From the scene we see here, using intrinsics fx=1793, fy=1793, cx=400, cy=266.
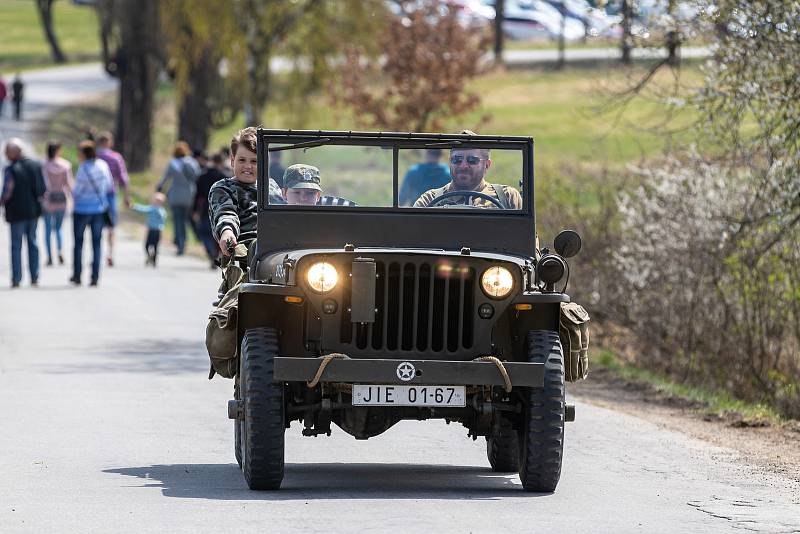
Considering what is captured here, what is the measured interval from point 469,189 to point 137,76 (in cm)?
3651

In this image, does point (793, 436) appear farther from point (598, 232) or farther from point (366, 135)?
point (598, 232)

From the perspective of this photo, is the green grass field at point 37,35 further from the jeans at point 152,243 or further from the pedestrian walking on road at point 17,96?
the jeans at point 152,243

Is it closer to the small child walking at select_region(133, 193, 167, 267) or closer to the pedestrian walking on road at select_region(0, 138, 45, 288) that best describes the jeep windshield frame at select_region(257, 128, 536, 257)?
the pedestrian walking on road at select_region(0, 138, 45, 288)

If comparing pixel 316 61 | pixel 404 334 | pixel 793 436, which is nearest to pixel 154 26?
pixel 316 61

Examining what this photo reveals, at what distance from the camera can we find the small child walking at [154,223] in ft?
88.2

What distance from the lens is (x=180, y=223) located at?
30125 millimetres

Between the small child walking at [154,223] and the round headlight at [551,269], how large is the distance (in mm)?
17811

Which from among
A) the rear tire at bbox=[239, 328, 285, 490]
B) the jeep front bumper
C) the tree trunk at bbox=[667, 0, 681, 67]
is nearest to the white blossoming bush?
the tree trunk at bbox=[667, 0, 681, 67]

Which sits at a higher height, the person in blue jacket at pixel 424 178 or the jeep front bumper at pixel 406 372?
the person in blue jacket at pixel 424 178

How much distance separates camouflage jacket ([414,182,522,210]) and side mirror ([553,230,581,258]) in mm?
843

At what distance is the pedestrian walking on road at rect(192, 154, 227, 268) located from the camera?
25969mm

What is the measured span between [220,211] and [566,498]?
2.80 m

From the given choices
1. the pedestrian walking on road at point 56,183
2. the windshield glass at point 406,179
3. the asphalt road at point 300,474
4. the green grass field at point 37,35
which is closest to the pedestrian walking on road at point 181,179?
the pedestrian walking on road at point 56,183

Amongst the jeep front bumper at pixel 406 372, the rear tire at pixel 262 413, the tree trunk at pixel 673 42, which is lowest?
the rear tire at pixel 262 413
